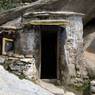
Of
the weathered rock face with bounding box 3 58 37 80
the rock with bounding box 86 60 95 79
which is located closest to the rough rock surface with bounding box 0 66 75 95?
the weathered rock face with bounding box 3 58 37 80

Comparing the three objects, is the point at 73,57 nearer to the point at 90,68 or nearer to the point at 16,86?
the point at 90,68

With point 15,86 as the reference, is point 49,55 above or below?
above

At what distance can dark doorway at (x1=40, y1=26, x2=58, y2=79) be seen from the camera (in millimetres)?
17812

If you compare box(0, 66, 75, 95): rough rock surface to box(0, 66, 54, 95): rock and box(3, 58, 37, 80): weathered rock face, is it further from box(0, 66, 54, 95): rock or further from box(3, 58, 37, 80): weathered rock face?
box(3, 58, 37, 80): weathered rock face

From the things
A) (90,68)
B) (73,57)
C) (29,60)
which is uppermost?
(73,57)

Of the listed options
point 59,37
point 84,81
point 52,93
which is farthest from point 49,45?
point 52,93

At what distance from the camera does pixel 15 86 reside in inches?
559

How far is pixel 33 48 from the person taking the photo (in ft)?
55.1

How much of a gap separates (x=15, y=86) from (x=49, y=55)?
14.5ft

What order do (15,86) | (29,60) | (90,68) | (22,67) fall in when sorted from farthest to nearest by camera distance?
(90,68) < (29,60) < (22,67) < (15,86)

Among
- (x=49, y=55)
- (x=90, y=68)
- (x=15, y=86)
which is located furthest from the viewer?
(x=49, y=55)

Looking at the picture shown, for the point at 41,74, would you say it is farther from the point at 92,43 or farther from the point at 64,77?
the point at 92,43

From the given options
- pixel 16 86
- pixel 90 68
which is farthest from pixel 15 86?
pixel 90 68

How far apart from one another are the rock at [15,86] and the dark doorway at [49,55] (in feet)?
8.47
